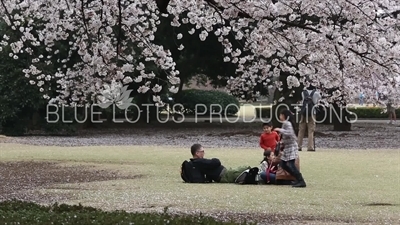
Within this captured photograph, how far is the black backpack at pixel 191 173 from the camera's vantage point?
11086 mm

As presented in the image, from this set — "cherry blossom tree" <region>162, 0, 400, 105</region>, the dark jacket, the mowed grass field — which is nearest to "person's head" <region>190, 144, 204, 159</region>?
the dark jacket

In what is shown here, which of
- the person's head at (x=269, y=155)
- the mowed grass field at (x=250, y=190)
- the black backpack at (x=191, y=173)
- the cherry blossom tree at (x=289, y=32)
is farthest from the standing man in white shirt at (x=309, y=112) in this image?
the black backpack at (x=191, y=173)

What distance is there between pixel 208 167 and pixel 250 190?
1114 millimetres

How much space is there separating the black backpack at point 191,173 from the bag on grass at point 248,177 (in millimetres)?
551

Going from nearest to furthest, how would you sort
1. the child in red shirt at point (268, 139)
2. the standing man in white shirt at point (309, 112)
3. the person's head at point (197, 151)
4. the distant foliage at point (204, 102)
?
the person's head at point (197, 151) < the child in red shirt at point (268, 139) < the standing man in white shirt at point (309, 112) < the distant foliage at point (204, 102)

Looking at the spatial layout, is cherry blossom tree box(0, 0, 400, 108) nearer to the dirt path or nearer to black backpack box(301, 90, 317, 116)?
black backpack box(301, 90, 317, 116)

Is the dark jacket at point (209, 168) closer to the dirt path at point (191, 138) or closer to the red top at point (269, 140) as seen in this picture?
the red top at point (269, 140)

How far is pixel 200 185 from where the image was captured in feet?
35.3

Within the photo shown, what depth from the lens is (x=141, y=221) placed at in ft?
19.9

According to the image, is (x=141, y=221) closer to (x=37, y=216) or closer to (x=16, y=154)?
(x=37, y=216)

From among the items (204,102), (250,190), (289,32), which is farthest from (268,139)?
(204,102)

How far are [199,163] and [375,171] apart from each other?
369 centimetres

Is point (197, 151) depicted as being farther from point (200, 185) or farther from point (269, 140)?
point (269, 140)

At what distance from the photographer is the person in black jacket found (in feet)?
36.5
